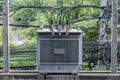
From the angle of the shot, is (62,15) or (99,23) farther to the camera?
(99,23)

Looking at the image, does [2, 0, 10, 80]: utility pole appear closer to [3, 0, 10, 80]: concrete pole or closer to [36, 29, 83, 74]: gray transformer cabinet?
[3, 0, 10, 80]: concrete pole

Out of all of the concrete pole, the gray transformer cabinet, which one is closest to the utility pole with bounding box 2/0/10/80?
the concrete pole

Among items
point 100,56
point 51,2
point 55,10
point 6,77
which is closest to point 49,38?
point 6,77

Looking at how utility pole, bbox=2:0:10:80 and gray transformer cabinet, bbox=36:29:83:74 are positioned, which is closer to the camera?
gray transformer cabinet, bbox=36:29:83:74

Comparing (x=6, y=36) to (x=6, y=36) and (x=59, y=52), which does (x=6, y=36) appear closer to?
(x=6, y=36)

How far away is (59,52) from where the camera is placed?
10.7 feet

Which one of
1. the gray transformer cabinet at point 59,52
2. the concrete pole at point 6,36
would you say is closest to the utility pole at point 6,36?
the concrete pole at point 6,36

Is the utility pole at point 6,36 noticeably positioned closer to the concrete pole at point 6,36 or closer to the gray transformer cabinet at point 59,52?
the concrete pole at point 6,36

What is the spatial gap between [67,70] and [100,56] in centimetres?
139

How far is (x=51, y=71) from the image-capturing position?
128 inches

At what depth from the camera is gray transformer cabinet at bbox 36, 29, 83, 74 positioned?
3.23m

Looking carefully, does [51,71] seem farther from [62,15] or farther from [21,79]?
[62,15]

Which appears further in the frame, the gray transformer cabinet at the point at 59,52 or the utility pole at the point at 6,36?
the utility pole at the point at 6,36

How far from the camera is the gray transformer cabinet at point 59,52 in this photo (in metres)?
3.23
